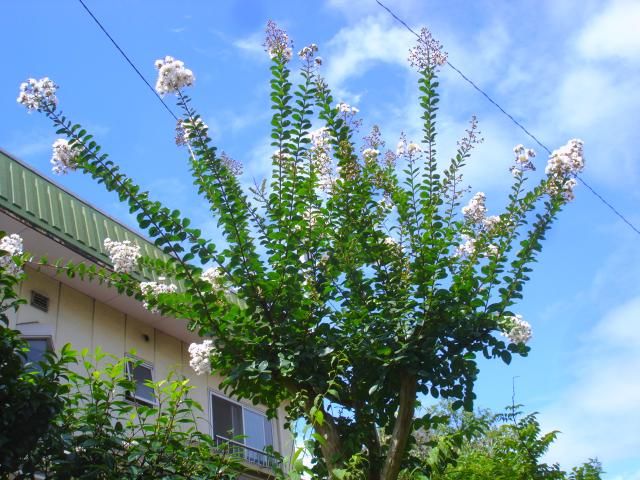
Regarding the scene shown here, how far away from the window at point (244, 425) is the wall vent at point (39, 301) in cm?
301

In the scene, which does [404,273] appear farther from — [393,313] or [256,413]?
[256,413]

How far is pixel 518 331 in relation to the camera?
5.26 metres

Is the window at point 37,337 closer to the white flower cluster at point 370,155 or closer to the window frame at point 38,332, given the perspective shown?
the window frame at point 38,332

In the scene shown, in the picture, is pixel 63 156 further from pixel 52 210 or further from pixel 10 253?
pixel 52 210

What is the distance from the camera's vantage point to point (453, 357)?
5.19 meters

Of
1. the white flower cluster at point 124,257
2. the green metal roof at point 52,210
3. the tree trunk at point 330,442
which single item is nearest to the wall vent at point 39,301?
the green metal roof at point 52,210

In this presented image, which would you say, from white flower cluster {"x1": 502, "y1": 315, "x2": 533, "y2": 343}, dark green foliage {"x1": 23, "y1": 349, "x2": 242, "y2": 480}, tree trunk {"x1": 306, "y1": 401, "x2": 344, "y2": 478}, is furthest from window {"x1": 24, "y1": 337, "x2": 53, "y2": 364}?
white flower cluster {"x1": 502, "y1": 315, "x2": 533, "y2": 343}

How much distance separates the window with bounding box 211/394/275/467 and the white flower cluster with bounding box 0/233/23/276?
5661 mm

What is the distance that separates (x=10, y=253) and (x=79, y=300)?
4.10m

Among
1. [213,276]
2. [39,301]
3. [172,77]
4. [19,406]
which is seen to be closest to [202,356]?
[213,276]

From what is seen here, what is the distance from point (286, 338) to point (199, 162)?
1.34 meters

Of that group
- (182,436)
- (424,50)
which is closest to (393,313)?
(182,436)

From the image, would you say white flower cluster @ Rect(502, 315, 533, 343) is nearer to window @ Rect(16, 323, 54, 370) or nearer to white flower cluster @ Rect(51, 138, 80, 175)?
white flower cluster @ Rect(51, 138, 80, 175)

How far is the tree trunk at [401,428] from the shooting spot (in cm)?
484
